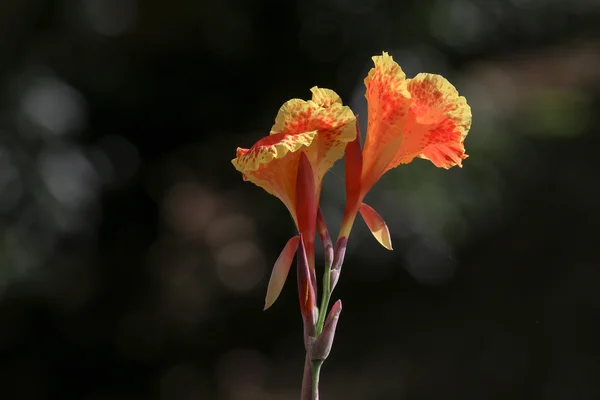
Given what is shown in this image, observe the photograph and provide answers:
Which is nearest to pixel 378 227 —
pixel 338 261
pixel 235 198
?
pixel 338 261

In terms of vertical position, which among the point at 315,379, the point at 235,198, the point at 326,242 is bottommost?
the point at 315,379

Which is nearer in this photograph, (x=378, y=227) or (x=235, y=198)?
(x=378, y=227)

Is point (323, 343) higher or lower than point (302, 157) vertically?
lower

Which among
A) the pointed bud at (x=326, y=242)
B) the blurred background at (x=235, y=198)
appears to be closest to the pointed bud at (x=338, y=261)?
the pointed bud at (x=326, y=242)

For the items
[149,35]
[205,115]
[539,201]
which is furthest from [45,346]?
[539,201]

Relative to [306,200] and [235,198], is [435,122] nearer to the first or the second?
[306,200]

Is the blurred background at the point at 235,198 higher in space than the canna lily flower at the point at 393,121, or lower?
higher

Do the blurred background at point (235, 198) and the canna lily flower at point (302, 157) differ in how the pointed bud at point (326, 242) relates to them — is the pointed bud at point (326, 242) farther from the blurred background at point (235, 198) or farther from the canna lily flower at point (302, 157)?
the blurred background at point (235, 198)

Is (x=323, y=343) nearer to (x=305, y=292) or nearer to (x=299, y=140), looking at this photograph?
(x=305, y=292)
